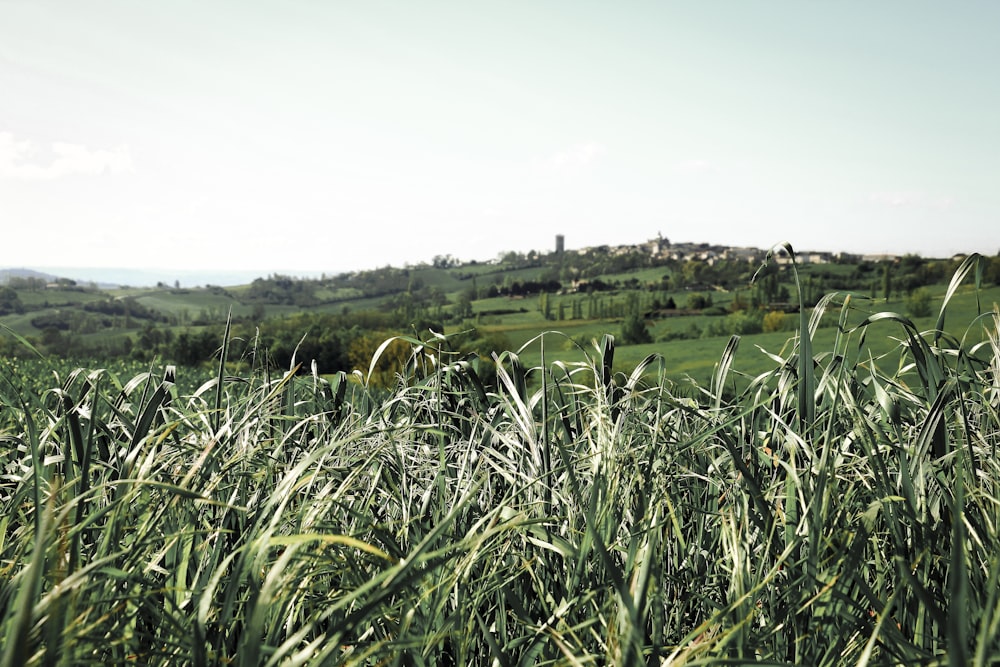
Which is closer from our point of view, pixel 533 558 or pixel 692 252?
pixel 533 558

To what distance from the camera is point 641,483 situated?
1719 mm

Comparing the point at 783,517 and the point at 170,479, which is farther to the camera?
the point at 170,479

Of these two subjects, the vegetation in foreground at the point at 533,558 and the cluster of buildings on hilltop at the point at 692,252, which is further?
the cluster of buildings on hilltop at the point at 692,252

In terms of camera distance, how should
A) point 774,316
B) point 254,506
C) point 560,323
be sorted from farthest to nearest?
point 560,323, point 774,316, point 254,506

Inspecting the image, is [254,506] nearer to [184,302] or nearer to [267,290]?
[267,290]

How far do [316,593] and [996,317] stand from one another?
2746mm

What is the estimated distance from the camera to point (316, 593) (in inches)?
71.8

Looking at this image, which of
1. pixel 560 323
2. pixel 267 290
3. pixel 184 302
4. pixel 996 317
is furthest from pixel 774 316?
pixel 184 302

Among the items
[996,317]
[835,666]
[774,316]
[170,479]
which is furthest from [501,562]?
[774,316]

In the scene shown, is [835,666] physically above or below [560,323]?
above

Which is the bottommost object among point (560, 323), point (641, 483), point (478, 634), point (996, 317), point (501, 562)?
point (560, 323)

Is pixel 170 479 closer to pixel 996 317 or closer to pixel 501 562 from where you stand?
pixel 501 562

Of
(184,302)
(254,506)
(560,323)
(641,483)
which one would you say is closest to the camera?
(641,483)

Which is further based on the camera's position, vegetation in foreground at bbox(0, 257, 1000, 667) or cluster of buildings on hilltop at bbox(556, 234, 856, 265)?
cluster of buildings on hilltop at bbox(556, 234, 856, 265)
